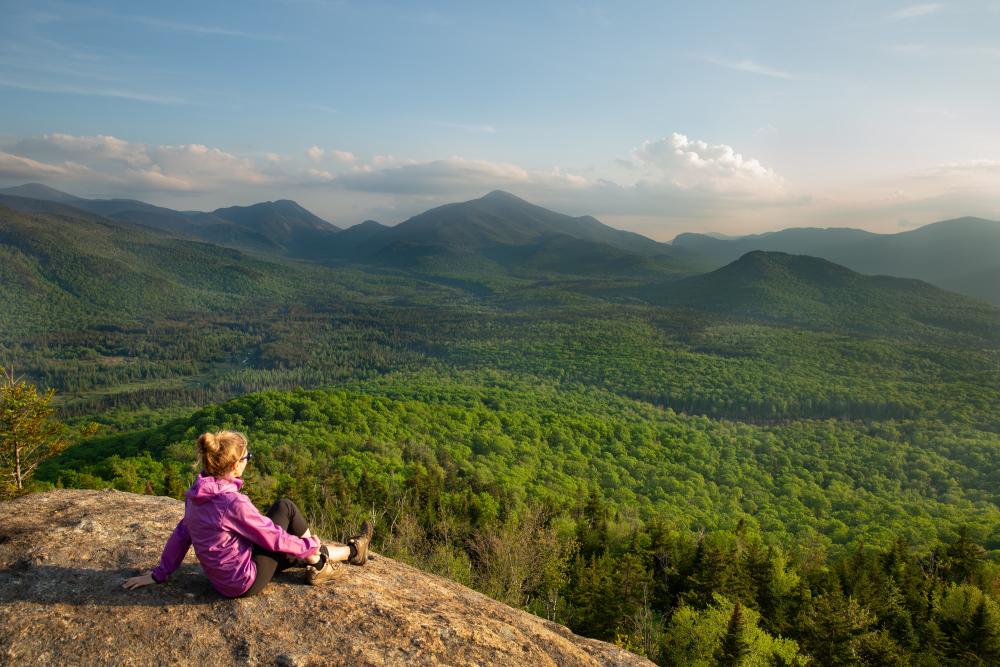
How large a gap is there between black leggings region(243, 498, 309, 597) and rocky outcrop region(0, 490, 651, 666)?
284 millimetres

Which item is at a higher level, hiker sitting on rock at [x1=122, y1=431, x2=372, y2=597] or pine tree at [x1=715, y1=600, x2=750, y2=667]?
hiker sitting on rock at [x1=122, y1=431, x2=372, y2=597]

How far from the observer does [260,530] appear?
738 cm

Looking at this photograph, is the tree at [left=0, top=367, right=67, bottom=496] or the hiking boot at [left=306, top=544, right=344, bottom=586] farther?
the tree at [left=0, top=367, right=67, bottom=496]

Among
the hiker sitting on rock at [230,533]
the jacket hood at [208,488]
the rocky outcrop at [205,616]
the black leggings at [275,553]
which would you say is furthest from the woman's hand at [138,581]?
the jacket hood at [208,488]

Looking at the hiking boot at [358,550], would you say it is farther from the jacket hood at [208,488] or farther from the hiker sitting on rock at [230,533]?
the jacket hood at [208,488]

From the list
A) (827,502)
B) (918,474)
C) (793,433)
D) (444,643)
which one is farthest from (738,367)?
(444,643)

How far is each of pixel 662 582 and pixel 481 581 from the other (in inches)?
564

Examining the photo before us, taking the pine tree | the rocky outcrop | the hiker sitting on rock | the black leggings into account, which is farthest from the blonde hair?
the pine tree

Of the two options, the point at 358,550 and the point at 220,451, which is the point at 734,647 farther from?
the point at 220,451

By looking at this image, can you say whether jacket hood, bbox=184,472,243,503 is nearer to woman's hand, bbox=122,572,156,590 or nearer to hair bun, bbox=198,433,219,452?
hair bun, bbox=198,433,219,452

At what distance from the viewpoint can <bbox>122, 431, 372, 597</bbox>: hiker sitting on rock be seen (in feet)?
23.6

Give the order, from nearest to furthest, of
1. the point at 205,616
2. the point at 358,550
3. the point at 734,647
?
the point at 205,616
the point at 358,550
the point at 734,647

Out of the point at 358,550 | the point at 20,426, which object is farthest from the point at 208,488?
the point at 20,426

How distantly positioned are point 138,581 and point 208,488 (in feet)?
7.12
